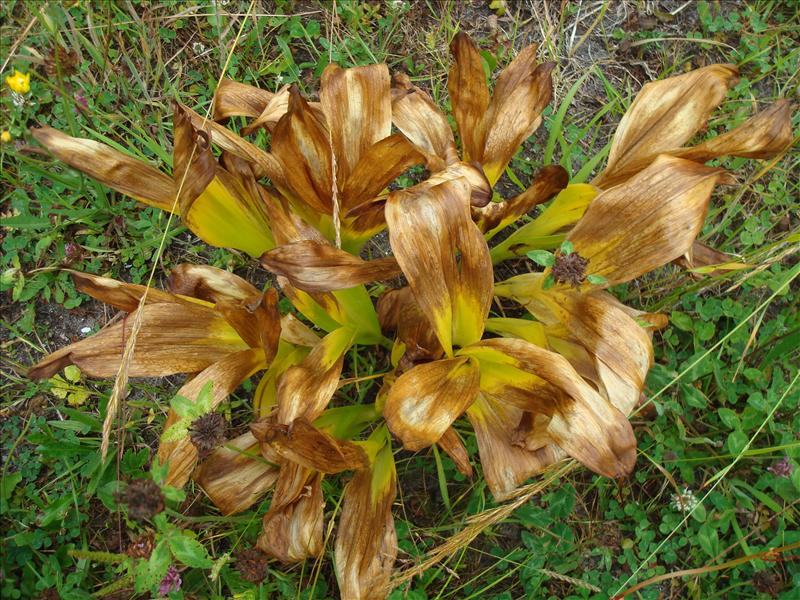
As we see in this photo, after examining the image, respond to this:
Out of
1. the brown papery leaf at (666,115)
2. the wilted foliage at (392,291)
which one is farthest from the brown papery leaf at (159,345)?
the brown papery leaf at (666,115)

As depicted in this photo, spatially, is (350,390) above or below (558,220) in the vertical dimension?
below

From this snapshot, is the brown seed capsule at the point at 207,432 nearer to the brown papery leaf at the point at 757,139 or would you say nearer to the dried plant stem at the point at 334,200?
the dried plant stem at the point at 334,200

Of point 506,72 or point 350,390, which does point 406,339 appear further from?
point 506,72

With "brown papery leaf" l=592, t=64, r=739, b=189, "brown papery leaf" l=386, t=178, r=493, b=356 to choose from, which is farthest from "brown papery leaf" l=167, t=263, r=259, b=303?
"brown papery leaf" l=592, t=64, r=739, b=189

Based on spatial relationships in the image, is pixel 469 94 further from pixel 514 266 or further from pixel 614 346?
pixel 614 346

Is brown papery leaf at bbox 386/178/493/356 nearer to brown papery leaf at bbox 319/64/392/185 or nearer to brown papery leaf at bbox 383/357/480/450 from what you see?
brown papery leaf at bbox 383/357/480/450

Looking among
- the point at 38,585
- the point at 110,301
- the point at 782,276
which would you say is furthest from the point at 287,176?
the point at 782,276
